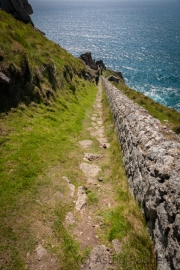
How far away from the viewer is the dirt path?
5661mm

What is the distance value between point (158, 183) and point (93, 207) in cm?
330

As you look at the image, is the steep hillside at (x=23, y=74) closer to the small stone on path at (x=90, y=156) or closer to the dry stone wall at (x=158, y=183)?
the small stone on path at (x=90, y=156)

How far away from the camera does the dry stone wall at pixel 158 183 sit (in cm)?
457

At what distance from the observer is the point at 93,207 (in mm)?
7637

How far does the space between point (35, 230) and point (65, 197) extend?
1957 millimetres

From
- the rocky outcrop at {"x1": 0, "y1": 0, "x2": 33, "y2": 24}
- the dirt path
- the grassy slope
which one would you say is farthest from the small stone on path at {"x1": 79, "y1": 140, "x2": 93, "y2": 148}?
the rocky outcrop at {"x1": 0, "y1": 0, "x2": 33, "y2": 24}

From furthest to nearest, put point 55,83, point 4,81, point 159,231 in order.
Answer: point 55,83 < point 4,81 < point 159,231

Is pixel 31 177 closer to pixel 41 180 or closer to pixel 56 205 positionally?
pixel 41 180

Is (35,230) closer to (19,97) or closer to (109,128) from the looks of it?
(19,97)

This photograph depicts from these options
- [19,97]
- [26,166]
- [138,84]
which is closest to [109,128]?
[19,97]

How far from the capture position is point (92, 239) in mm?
6273

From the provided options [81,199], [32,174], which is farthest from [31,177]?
[81,199]

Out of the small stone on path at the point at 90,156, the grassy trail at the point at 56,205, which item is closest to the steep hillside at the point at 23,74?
the grassy trail at the point at 56,205

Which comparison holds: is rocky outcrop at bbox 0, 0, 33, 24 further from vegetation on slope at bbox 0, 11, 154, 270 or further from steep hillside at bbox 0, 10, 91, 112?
vegetation on slope at bbox 0, 11, 154, 270
